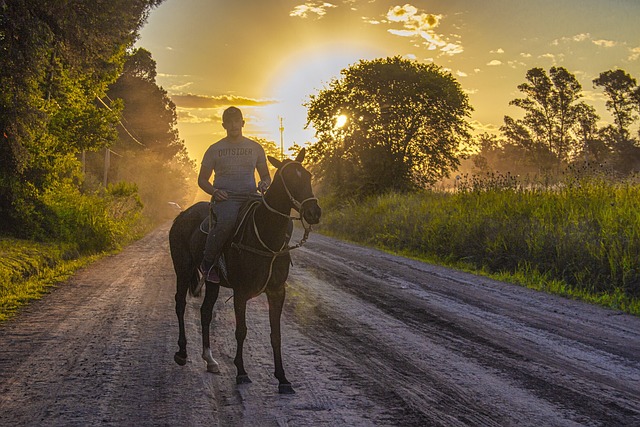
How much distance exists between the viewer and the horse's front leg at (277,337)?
5.14 m

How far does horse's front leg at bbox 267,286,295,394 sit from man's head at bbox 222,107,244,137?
181 cm

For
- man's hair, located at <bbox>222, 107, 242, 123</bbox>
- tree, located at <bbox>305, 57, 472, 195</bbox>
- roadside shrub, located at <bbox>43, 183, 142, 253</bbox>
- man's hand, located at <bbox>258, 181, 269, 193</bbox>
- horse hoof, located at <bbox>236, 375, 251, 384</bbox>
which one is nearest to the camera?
horse hoof, located at <bbox>236, 375, 251, 384</bbox>

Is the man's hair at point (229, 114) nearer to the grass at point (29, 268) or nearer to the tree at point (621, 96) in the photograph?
the grass at point (29, 268)

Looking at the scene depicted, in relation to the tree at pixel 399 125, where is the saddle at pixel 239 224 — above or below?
below

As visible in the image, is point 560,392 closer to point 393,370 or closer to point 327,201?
point 393,370

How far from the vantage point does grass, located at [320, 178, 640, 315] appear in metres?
10.5

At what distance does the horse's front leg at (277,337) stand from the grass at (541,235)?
20.0 feet

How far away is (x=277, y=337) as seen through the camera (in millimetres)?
5531

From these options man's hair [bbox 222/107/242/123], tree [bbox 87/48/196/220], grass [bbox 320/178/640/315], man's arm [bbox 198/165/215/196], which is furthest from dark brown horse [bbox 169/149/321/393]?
tree [bbox 87/48/196/220]

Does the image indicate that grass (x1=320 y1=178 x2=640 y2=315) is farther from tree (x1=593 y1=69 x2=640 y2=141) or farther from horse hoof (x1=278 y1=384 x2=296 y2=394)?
tree (x1=593 y1=69 x2=640 y2=141)

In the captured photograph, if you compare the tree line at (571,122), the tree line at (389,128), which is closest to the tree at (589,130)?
the tree line at (571,122)

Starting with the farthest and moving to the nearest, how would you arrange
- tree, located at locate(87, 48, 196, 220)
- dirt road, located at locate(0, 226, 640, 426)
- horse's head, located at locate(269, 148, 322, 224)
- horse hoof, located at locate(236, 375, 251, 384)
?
tree, located at locate(87, 48, 196, 220) → horse hoof, located at locate(236, 375, 251, 384) → horse's head, located at locate(269, 148, 322, 224) → dirt road, located at locate(0, 226, 640, 426)

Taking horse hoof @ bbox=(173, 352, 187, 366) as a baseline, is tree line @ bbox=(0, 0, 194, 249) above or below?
above

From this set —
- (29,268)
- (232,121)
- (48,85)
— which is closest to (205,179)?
(232,121)
